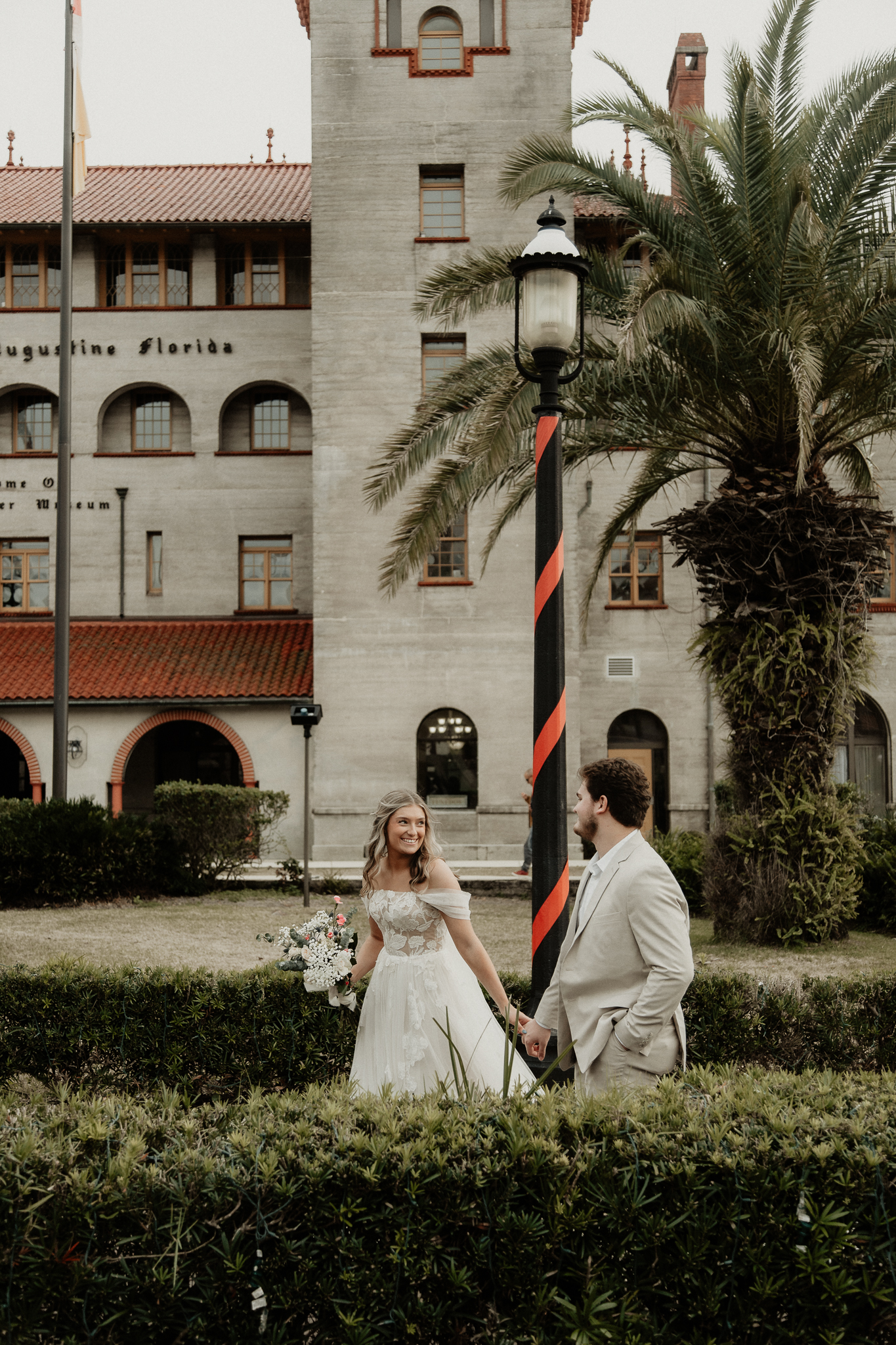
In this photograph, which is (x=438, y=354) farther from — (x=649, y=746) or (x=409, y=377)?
(x=649, y=746)

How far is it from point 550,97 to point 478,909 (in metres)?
16.4

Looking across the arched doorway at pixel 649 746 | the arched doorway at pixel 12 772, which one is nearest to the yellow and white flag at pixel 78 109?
the arched doorway at pixel 12 772

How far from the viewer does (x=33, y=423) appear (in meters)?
26.5

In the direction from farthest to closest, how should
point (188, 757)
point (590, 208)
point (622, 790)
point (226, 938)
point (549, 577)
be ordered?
point (188, 757)
point (590, 208)
point (226, 938)
point (549, 577)
point (622, 790)

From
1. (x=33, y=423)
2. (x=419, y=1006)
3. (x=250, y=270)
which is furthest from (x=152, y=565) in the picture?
(x=419, y=1006)

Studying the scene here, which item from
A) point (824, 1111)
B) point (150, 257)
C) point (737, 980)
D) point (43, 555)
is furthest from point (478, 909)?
point (150, 257)

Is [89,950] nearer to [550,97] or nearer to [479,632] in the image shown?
[479,632]

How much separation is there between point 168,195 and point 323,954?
26.7m

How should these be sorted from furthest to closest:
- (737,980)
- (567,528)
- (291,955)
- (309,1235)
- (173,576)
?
1. (173,576)
2. (567,528)
3. (737,980)
4. (291,955)
5. (309,1235)

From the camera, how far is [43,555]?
1021 inches

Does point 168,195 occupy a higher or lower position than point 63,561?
higher

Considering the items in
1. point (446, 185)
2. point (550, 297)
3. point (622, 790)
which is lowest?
point (622, 790)

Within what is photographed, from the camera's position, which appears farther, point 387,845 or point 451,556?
point 451,556

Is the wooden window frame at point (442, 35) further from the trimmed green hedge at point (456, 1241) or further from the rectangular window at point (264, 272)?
the trimmed green hedge at point (456, 1241)
